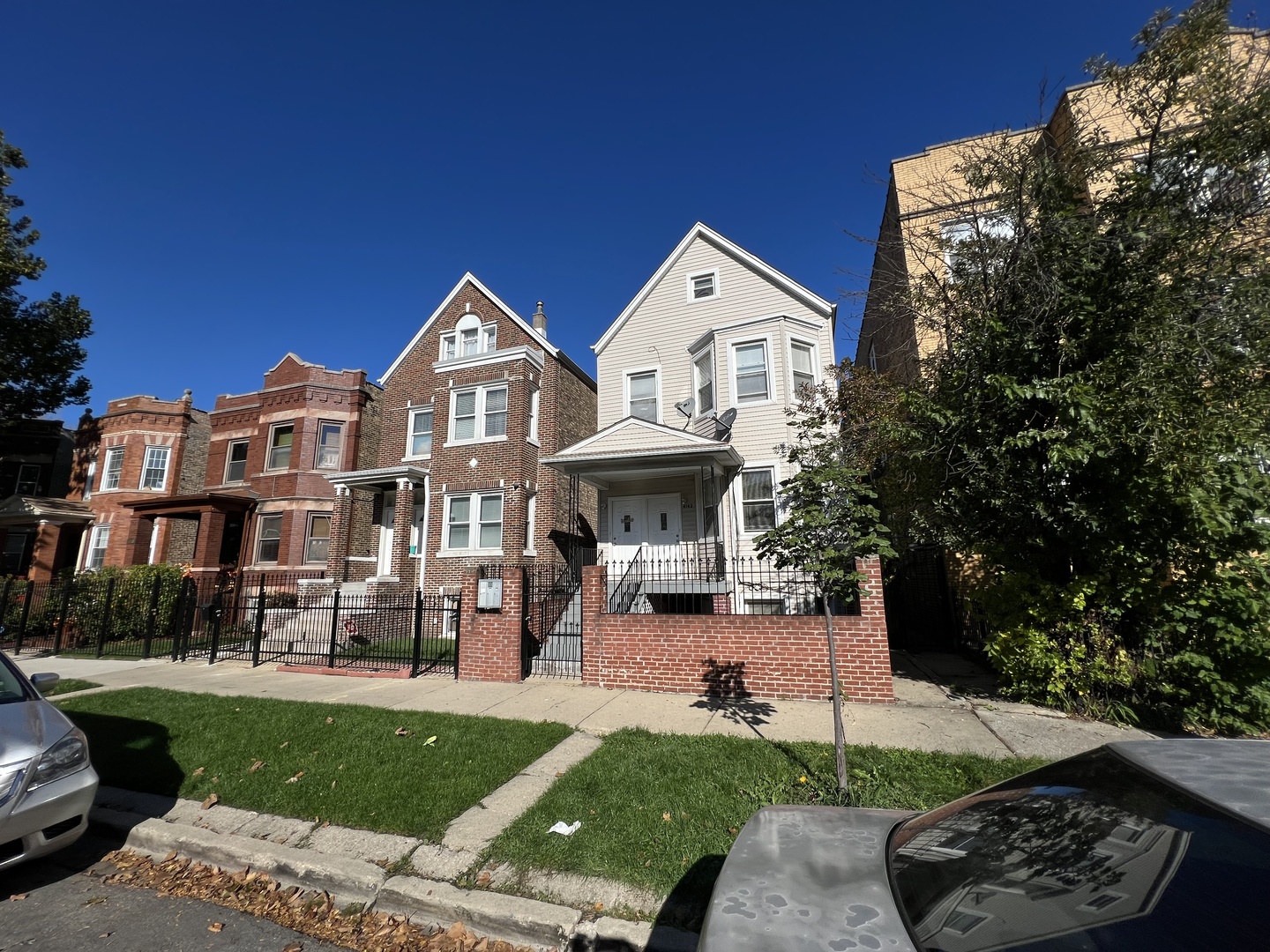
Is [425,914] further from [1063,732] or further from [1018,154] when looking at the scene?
[1018,154]

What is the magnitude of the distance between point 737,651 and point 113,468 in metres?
28.7

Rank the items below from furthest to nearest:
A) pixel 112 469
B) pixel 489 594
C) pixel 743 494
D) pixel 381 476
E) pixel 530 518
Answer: pixel 112 469, pixel 381 476, pixel 530 518, pixel 743 494, pixel 489 594

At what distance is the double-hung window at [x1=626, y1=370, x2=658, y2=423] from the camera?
1593cm

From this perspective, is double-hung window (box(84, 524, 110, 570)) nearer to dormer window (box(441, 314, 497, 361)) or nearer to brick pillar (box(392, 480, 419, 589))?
brick pillar (box(392, 480, 419, 589))

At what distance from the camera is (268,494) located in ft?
67.2

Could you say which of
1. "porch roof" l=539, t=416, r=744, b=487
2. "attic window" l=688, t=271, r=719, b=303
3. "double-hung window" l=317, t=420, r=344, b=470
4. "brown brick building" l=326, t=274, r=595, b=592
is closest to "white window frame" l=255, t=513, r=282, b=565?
"double-hung window" l=317, t=420, r=344, b=470

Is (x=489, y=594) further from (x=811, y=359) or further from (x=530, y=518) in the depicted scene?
(x=811, y=359)

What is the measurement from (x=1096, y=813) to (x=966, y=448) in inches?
256

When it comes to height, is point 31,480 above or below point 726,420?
above

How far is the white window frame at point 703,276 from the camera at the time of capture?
16000 mm

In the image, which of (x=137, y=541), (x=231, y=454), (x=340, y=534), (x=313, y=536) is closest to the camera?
(x=340, y=534)

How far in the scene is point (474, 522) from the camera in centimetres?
1620

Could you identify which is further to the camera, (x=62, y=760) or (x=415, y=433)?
(x=415, y=433)

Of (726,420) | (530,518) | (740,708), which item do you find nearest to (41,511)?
(530,518)
